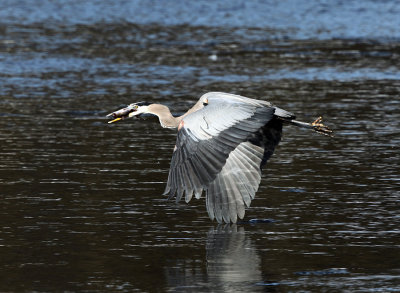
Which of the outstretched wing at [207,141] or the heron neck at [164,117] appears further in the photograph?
the heron neck at [164,117]

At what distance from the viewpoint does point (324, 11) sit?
3020cm

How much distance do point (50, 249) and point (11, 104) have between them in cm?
779

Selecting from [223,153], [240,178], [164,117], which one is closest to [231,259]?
[223,153]

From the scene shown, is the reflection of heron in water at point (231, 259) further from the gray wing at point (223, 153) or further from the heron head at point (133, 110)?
the heron head at point (133, 110)

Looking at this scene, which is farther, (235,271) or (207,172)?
(207,172)

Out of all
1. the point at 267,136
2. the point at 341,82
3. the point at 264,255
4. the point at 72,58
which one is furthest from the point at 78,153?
the point at 72,58

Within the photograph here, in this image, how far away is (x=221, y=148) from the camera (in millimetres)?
7820

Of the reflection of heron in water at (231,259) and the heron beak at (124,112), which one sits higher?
the heron beak at (124,112)

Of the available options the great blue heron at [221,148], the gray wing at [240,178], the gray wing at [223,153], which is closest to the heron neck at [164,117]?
the great blue heron at [221,148]

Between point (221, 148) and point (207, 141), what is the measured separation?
0.42ft

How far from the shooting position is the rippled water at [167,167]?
671cm

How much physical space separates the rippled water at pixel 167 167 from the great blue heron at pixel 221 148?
0.23 metres

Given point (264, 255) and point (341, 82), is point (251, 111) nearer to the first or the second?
point (264, 255)

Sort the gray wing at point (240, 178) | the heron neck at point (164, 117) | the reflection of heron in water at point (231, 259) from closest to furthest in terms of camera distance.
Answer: the reflection of heron in water at point (231, 259)
the gray wing at point (240, 178)
the heron neck at point (164, 117)
